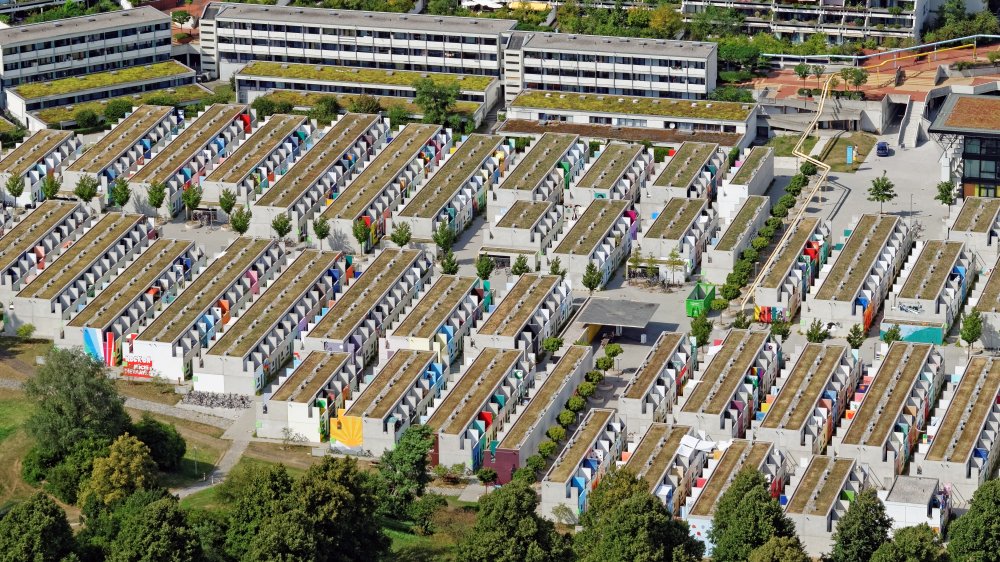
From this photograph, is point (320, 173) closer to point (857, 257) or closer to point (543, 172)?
point (543, 172)

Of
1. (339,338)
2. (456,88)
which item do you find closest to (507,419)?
(339,338)

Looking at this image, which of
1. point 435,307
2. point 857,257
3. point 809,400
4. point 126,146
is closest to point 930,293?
point 857,257

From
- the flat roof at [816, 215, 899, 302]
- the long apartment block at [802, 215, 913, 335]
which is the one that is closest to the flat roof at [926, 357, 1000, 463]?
the long apartment block at [802, 215, 913, 335]

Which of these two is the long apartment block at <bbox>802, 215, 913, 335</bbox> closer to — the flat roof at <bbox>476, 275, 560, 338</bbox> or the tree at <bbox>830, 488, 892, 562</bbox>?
the flat roof at <bbox>476, 275, 560, 338</bbox>

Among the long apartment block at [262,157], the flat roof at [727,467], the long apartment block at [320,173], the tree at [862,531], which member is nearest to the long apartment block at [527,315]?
the flat roof at [727,467]

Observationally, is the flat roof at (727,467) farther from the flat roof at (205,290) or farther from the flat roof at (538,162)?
the flat roof at (538,162)
